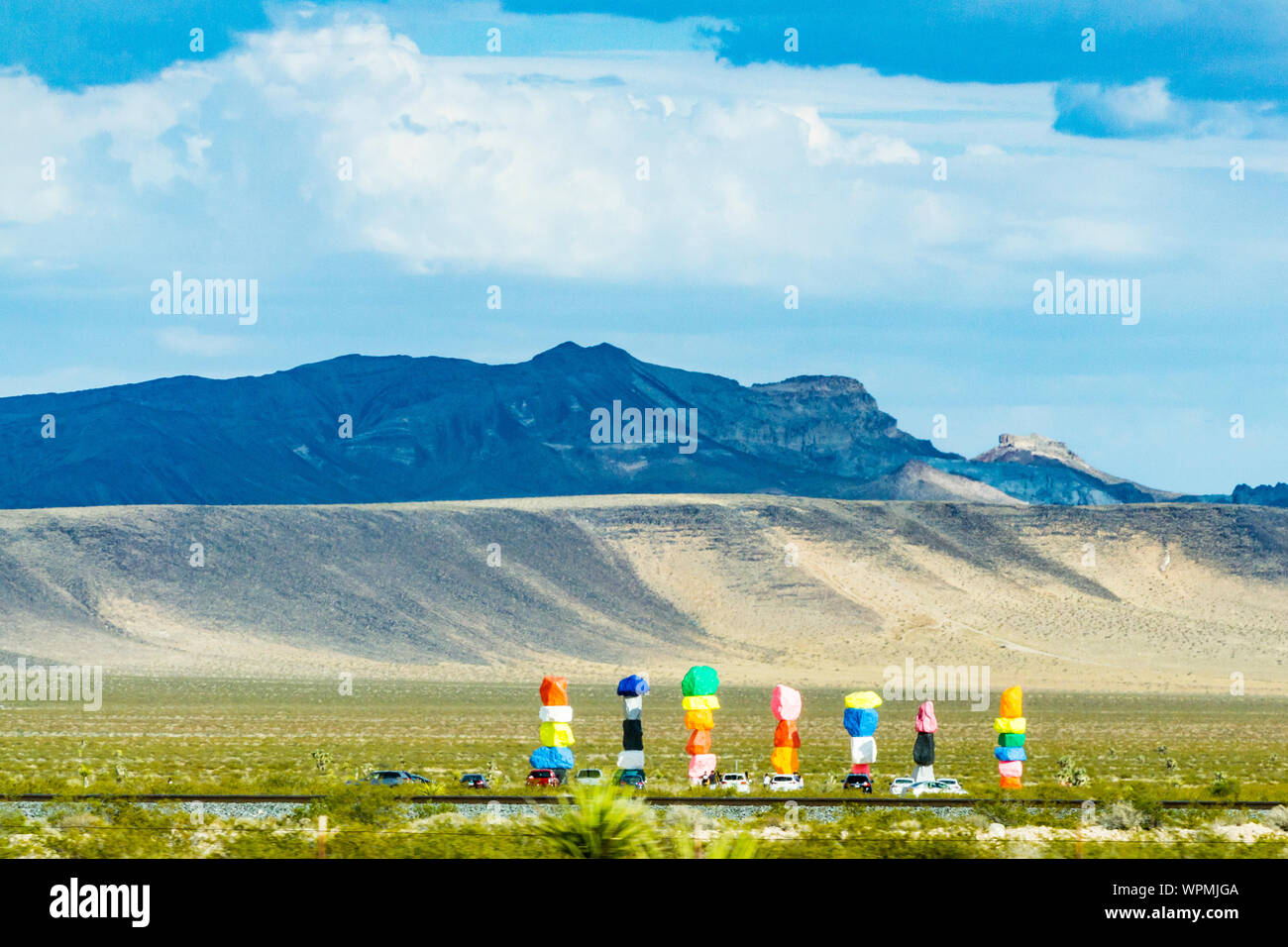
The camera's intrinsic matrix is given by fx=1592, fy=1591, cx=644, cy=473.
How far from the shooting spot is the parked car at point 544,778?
1197 inches

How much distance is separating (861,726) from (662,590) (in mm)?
110151

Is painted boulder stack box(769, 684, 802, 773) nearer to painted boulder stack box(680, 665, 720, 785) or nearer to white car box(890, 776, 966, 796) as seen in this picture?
painted boulder stack box(680, 665, 720, 785)

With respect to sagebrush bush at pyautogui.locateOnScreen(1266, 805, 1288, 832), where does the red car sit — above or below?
above

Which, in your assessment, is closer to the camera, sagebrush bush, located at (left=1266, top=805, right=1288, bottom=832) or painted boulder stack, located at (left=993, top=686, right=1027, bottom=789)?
sagebrush bush, located at (left=1266, top=805, right=1288, bottom=832)

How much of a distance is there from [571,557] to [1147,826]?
12314 cm

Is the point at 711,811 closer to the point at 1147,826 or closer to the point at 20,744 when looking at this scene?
the point at 1147,826

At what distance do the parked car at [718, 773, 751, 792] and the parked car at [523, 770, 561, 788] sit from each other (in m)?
3.22

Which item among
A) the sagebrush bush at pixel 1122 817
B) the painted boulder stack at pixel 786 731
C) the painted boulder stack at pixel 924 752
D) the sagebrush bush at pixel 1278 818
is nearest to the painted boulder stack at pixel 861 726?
the painted boulder stack at pixel 924 752

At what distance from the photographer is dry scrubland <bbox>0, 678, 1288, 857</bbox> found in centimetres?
2050

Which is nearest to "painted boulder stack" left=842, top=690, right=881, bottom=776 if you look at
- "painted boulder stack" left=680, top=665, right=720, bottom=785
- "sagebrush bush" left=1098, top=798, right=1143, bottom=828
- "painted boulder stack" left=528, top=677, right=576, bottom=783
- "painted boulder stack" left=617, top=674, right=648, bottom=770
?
"painted boulder stack" left=680, top=665, right=720, bottom=785
